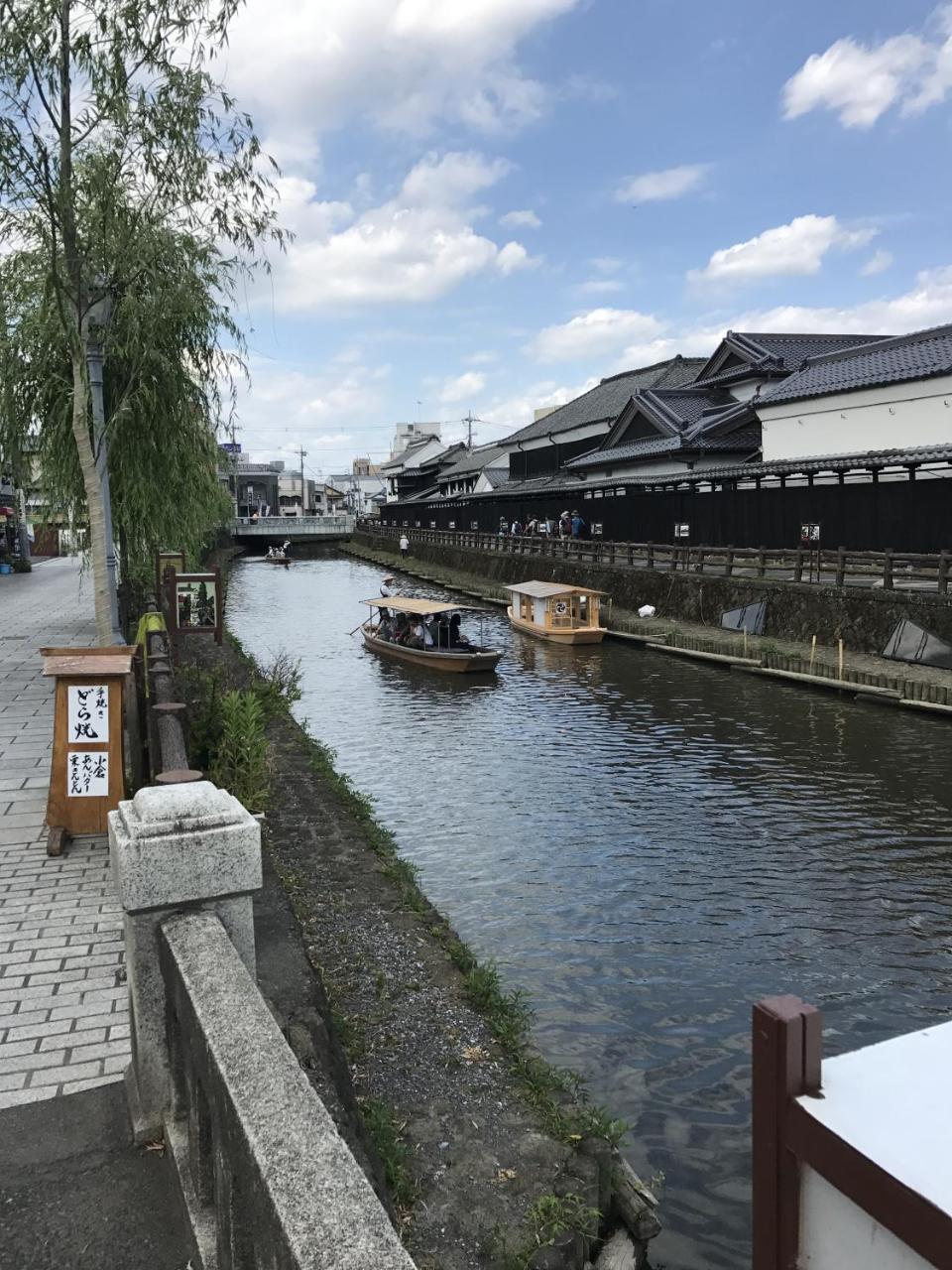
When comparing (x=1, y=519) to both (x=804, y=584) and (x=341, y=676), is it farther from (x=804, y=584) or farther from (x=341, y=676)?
(x=804, y=584)

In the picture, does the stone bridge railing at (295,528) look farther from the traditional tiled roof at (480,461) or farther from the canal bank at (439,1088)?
the canal bank at (439,1088)

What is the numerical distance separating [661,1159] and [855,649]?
1667 centimetres

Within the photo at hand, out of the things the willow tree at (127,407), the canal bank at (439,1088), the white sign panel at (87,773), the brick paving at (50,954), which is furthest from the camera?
the willow tree at (127,407)

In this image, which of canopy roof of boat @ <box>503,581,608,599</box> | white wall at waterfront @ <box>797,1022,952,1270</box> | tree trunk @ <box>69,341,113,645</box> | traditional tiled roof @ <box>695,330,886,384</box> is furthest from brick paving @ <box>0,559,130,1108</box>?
traditional tiled roof @ <box>695,330,886,384</box>

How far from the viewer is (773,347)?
37.6 metres

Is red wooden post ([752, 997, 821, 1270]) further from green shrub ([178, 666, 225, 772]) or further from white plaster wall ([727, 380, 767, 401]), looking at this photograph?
white plaster wall ([727, 380, 767, 401])

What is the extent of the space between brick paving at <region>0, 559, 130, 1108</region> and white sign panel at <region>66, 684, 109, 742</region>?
2.95 feet

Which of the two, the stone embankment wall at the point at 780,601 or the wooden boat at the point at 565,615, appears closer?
the stone embankment wall at the point at 780,601

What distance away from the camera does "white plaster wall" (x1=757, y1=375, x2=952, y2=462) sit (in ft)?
79.8

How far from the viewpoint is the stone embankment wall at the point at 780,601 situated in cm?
1931

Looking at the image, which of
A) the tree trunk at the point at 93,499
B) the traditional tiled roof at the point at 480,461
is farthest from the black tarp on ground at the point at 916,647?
the traditional tiled roof at the point at 480,461

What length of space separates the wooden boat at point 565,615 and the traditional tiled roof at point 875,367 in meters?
9.35

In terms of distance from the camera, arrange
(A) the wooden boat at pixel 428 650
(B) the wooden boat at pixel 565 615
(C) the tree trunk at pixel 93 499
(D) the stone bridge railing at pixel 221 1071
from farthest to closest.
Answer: (B) the wooden boat at pixel 565 615 < (A) the wooden boat at pixel 428 650 < (C) the tree trunk at pixel 93 499 < (D) the stone bridge railing at pixel 221 1071

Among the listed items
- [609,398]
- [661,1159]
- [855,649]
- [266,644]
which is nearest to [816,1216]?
[661,1159]
